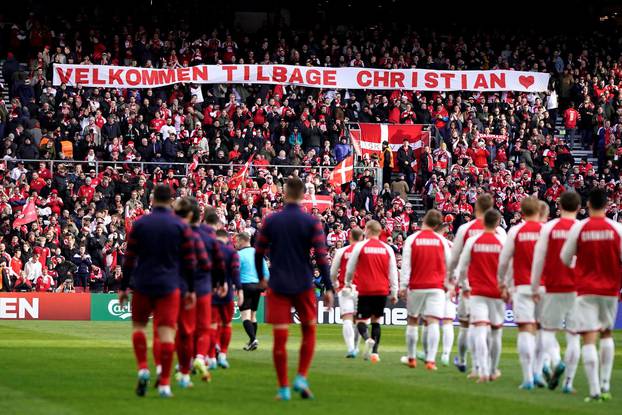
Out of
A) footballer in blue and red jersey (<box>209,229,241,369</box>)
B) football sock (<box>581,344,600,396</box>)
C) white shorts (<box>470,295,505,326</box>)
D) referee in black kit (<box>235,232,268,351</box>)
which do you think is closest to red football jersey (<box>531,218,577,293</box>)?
football sock (<box>581,344,600,396</box>)

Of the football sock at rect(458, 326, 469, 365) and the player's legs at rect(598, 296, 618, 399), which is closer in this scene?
the player's legs at rect(598, 296, 618, 399)

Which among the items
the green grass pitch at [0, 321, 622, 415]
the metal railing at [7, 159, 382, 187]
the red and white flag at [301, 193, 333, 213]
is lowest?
the green grass pitch at [0, 321, 622, 415]

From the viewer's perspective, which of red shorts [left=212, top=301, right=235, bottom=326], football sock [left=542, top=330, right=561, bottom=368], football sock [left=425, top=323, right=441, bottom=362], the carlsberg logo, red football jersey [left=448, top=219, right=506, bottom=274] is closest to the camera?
football sock [left=542, top=330, right=561, bottom=368]

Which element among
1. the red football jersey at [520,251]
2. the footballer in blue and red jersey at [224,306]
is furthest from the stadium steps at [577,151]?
the red football jersey at [520,251]

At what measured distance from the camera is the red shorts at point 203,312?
17422 millimetres

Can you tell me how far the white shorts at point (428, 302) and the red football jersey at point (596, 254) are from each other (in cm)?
513

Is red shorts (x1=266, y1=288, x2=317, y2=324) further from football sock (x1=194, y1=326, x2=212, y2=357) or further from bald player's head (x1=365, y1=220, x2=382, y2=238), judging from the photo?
bald player's head (x1=365, y1=220, x2=382, y2=238)

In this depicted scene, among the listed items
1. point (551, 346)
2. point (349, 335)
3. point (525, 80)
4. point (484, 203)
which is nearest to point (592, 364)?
point (551, 346)

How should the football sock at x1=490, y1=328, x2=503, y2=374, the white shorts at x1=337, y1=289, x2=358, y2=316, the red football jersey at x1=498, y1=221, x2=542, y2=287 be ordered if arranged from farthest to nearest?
the white shorts at x1=337, y1=289, x2=358, y2=316, the football sock at x1=490, y1=328, x2=503, y2=374, the red football jersey at x1=498, y1=221, x2=542, y2=287

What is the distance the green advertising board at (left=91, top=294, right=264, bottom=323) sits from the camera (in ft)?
121

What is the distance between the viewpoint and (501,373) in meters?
19.5

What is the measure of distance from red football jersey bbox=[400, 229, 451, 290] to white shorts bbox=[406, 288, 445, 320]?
0.25 ft

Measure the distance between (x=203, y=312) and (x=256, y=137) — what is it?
2684cm

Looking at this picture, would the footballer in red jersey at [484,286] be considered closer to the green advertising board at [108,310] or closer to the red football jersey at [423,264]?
the red football jersey at [423,264]
